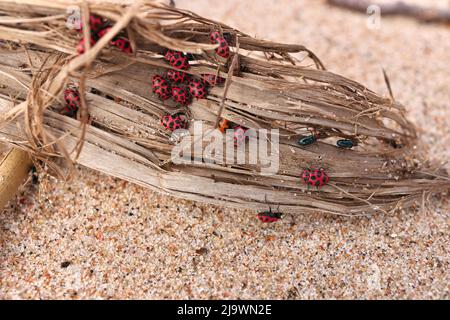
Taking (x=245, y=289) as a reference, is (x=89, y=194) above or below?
above

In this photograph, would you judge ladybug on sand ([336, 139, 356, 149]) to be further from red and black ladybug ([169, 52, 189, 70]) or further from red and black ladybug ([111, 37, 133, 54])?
red and black ladybug ([111, 37, 133, 54])

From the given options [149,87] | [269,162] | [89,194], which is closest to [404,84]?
[269,162]

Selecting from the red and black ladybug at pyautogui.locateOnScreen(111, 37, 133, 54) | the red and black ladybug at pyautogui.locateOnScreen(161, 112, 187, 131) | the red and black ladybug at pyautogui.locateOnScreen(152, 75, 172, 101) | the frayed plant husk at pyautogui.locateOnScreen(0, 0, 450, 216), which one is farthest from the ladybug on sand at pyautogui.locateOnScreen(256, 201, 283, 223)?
the red and black ladybug at pyautogui.locateOnScreen(111, 37, 133, 54)

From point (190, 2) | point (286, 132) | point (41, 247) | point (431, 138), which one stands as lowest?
point (41, 247)

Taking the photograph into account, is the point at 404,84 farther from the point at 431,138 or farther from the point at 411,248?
the point at 411,248

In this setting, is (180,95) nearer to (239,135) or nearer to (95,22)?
(239,135)

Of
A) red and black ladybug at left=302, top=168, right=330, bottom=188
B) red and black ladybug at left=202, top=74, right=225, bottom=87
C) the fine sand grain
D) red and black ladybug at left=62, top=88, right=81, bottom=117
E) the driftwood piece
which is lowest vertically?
the fine sand grain

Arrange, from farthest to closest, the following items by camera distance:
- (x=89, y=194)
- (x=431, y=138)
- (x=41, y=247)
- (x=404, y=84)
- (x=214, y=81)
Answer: (x=404, y=84) → (x=431, y=138) → (x=89, y=194) → (x=41, y=247) → (x=214, y=81)
